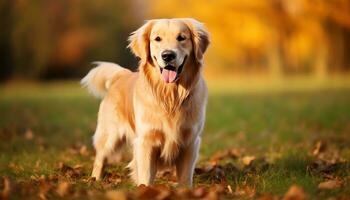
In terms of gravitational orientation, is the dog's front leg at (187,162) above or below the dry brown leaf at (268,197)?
below

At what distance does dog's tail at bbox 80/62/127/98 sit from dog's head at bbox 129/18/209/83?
1.12m

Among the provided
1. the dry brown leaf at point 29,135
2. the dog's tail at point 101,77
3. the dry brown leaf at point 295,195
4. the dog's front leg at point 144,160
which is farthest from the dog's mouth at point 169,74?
the dry brown leaf at point 29,135

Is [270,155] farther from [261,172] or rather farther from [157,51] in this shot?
[157,51]

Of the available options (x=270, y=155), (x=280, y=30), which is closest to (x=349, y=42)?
(x=280, y=30)

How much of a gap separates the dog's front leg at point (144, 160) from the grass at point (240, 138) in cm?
14

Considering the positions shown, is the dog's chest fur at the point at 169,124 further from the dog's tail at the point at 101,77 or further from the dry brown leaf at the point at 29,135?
the dry brown leaf at the point at 29,135

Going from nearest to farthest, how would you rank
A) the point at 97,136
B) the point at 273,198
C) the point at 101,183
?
the point at 273,198 < the point at 101,183 < the point at 97,136

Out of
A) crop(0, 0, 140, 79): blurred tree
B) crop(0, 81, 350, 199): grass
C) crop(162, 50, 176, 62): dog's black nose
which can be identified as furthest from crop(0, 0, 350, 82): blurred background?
crop(162, 50, 176, 62): dog's black nose

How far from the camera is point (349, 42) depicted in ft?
111

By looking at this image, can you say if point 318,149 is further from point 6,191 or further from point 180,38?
point 6,191

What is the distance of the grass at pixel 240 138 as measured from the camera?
202 inches

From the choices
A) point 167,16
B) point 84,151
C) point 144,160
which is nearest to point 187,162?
point 144,160

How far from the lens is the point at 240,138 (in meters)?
8.89

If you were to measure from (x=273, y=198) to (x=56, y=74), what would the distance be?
105ft
